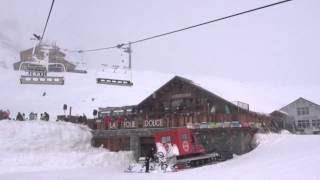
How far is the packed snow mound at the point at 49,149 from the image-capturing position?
27.5 meters

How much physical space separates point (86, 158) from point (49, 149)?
10.3 ft

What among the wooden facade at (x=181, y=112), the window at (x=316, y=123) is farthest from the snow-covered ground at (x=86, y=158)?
the window at (x=316, y=123)

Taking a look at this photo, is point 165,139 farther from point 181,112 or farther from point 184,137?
point 181,112

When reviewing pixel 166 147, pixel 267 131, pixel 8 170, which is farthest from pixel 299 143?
pixel 8 170

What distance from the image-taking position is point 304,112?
197ft

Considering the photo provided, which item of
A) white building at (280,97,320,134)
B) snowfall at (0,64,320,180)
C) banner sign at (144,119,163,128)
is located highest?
white building at (280,97,320,134)

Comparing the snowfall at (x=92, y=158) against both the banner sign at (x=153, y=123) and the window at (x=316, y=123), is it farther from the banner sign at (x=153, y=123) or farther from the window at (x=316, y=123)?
the window at (x=316, y=123)

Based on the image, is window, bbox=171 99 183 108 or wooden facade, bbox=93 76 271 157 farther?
window, bbox=171 99 183 108

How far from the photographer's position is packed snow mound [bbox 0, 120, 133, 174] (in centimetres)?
2745

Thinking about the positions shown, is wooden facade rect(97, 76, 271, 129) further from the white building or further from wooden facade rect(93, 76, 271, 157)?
the white building

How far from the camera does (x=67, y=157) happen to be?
29.4 m

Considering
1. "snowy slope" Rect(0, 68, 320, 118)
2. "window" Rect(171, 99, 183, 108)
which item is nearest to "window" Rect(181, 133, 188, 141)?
"window" Rect(171, 99, 183, 108)

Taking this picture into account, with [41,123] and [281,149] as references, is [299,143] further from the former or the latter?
[41,123]

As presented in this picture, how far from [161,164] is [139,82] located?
206ft
